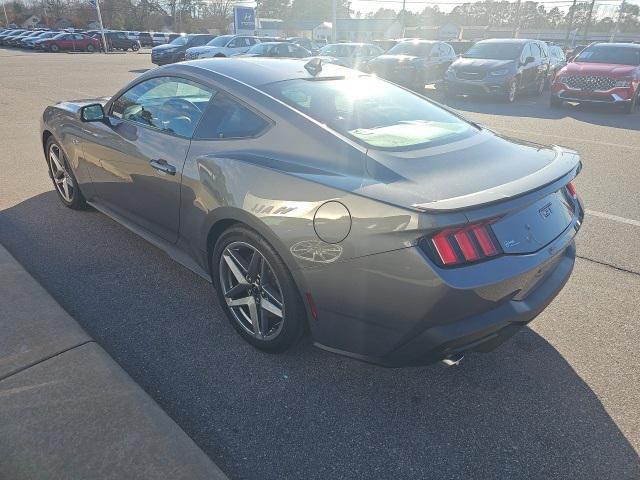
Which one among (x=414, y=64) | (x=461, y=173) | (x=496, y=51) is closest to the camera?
(x=461, y=173)

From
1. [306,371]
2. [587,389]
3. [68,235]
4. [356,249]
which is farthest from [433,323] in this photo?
[68,235]

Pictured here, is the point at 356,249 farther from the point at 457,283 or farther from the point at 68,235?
the point at 68,235

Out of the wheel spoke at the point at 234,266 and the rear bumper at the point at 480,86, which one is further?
the rear bumper at the point at 480,86

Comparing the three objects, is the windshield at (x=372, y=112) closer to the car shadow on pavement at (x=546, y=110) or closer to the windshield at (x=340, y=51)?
the car shadow on pavement at (x=546, y=110)

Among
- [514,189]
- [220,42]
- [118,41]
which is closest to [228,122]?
[514,189]

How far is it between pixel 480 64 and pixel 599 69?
116 inches

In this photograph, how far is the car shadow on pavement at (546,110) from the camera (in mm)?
10898

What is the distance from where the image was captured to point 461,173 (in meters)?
2.29

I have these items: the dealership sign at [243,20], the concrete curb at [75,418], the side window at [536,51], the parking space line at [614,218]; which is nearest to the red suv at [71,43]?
the dealership sign at [243,20]

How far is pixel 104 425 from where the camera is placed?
2160 millimetres

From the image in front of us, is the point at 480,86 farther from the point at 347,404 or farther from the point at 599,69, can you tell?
the point at 347,404

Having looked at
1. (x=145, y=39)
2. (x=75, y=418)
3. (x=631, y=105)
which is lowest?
(x=145, y=39)

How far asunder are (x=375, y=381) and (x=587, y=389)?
3.66 feet

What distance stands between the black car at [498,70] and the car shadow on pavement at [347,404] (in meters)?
11.5
